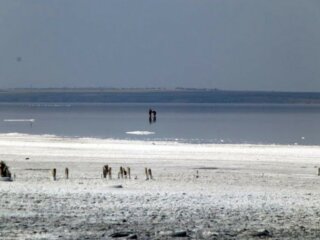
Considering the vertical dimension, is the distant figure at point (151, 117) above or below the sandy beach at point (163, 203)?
below

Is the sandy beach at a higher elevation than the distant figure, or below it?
higher

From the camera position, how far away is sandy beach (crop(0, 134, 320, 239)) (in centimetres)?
1502

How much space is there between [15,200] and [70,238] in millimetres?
4953

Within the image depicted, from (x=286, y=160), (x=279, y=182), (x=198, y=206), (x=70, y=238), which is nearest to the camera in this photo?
(x=70, y=238)

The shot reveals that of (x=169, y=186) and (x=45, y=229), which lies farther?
(x=169, y=186)

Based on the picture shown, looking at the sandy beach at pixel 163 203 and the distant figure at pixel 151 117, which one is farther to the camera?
the distant figure at pixel 151 117

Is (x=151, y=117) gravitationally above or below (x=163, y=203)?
below

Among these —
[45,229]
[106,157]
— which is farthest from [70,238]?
[106,157]

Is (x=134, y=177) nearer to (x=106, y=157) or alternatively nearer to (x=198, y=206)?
(x=198, y=206)

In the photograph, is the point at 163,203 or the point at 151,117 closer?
the point at 163,203

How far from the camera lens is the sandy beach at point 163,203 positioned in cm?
1502

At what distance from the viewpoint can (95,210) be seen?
57.3ft

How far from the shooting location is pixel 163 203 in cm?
1858

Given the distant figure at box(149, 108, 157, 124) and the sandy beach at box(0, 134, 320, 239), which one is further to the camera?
the distant figure at box(149, 108, 157, 124)
